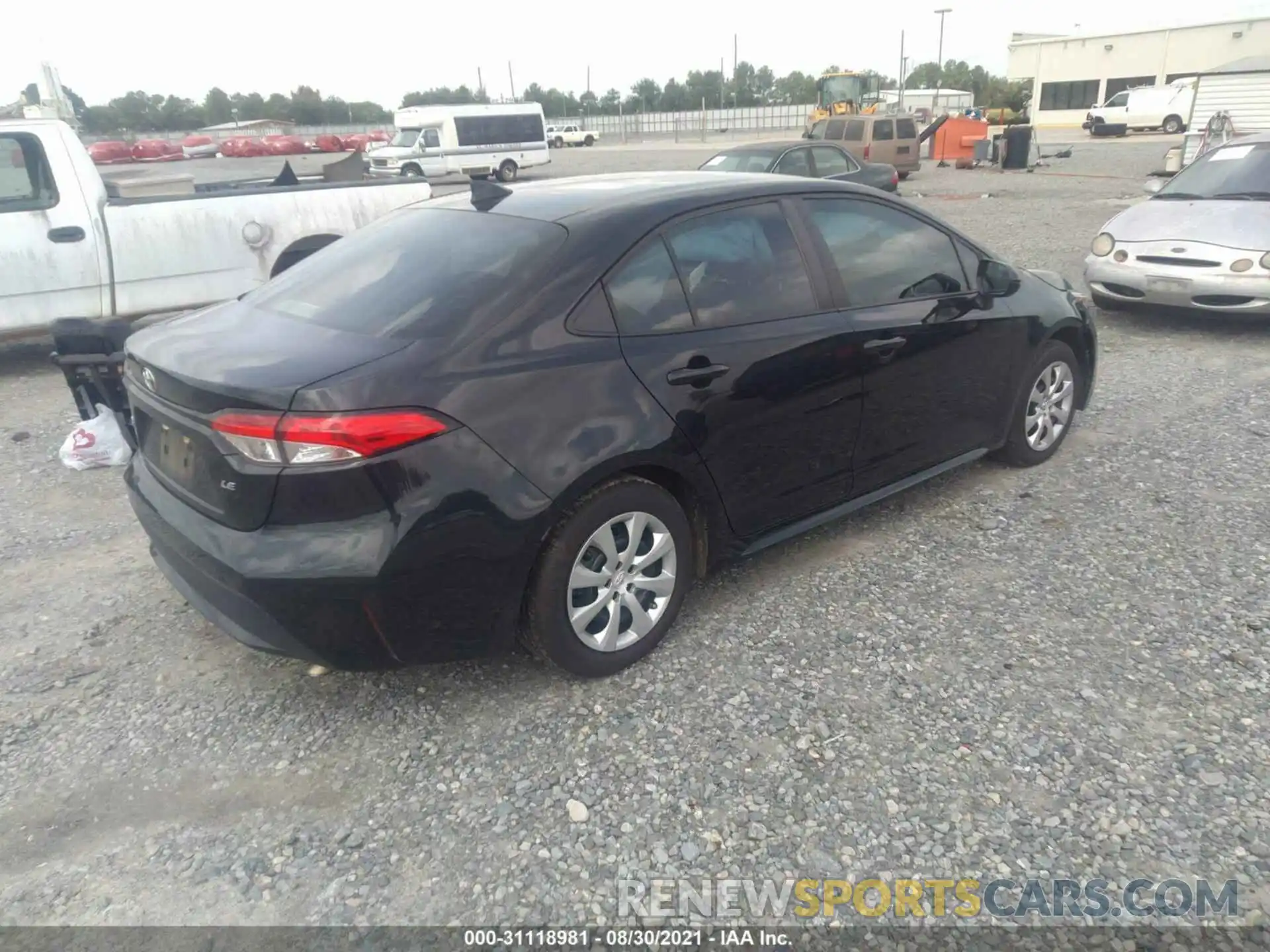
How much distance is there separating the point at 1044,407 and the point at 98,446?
5.32 metres

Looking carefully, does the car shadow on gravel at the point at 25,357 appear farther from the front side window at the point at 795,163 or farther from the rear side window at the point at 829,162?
the rear side window at the point at 829,162

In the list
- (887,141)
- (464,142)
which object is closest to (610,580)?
(887,141)

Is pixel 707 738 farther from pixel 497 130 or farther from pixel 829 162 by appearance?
pixel 497 130

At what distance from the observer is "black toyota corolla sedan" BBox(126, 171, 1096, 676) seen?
2492 millimetres

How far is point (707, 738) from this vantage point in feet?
9.18

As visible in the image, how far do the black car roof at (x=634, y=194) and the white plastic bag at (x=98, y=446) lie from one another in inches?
105

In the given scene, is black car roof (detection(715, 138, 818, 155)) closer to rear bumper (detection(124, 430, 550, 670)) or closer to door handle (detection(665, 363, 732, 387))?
door handle (detection(665, 363, 732, 387))

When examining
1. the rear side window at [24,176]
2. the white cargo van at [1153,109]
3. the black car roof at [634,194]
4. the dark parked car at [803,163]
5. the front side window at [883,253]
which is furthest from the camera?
the white cargo van at [1153,109]

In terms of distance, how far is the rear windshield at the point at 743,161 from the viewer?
12.9 m

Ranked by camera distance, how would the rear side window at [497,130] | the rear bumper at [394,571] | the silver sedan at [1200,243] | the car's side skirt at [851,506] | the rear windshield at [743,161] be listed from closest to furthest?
the rear bumper at [394,571]
the car's side skirt at [851,506]
the silver sedan at [1200,243]
the rear windshield at [743,161]
the rear side window at [497,130]

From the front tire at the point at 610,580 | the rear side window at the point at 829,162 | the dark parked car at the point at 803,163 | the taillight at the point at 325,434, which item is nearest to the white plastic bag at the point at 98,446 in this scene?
the taillight at the point at 325,434

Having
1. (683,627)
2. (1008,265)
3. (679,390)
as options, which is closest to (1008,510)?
(1008,265)

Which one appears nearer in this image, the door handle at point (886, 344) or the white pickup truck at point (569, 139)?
the door handle at point (886, 344)

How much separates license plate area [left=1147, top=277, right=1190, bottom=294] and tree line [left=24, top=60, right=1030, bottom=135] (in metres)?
64.4
